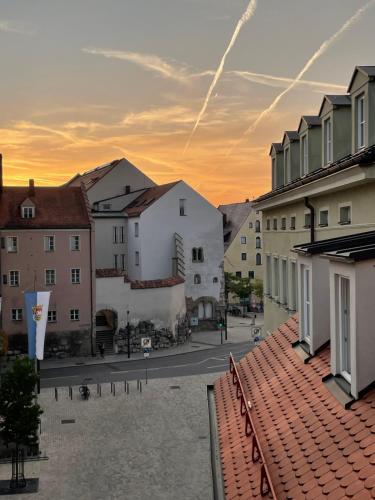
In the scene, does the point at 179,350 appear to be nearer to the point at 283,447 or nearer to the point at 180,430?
the point at 180,430

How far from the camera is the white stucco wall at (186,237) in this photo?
55.5 meters

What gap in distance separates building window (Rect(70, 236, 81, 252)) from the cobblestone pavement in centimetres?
1368

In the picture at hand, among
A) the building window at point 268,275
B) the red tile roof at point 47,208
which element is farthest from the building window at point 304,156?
the red tile roof at point 47,208

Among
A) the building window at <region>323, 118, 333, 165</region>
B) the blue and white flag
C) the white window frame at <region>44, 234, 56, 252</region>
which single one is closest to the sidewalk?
the white window frame at <region>44, 234, 56, 252</region>

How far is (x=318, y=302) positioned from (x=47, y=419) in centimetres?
2392

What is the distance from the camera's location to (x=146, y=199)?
59312 millimetres

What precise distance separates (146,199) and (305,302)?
168ft

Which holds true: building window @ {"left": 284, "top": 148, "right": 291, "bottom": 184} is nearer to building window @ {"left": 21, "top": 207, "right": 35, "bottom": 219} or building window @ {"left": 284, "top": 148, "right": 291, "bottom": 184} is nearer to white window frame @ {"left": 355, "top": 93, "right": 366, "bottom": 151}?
white window frame @ {"left": 355, "top": 93, "right": 366, "bottom": 151}

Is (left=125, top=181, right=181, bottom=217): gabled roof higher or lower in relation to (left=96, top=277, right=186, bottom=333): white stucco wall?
higher

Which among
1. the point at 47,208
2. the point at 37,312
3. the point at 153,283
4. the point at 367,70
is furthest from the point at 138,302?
the point at 367,70

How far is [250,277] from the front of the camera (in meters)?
78.2

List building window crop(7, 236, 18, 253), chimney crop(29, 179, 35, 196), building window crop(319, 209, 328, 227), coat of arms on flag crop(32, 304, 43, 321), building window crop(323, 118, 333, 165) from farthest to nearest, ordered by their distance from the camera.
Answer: chimney crop(29, 179, 35, 196) → building window crop(7, 236, 18, 253) → coat of arms on flag crop(32, 304, 43, 321) → building window crop(323, 118, 333, 165) → building window crop(319, 209, 328, 227)

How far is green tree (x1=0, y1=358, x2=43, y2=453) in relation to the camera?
2061cm

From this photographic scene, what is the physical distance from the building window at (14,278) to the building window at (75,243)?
15.1 feet
